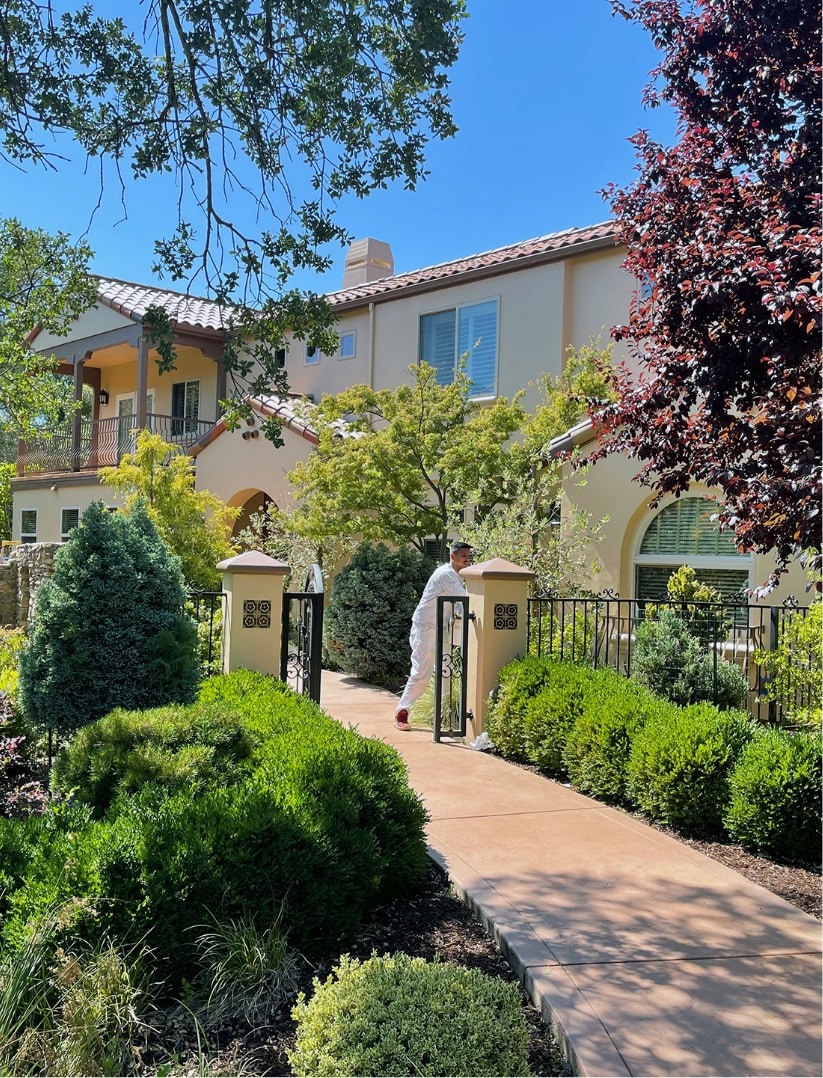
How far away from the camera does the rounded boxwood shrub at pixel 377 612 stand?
1183cm

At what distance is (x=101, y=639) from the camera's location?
6.11 metres

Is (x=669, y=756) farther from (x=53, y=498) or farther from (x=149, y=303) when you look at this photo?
(x=53, y=498)

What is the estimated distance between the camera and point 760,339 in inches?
180

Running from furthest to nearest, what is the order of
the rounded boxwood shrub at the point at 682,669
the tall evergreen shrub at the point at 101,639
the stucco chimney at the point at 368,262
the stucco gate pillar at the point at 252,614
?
1. the stucco chimney at the point at 368,262
2. the rounded boxwood shrub at the point at 682,669
3. the stucco gate pillar at the point at 252,614
4. the tall evergreen shrub at the point at 101,639

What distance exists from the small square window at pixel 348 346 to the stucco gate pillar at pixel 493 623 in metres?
11.2

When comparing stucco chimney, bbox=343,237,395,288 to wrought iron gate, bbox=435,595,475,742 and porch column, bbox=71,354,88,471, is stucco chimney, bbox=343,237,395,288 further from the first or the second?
wrought iron gate, bbox=435,595,475,742

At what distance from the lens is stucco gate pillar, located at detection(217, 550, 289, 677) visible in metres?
7.83

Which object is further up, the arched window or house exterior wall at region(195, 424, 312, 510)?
house exterior wall at region(195, 424, 312, 510)

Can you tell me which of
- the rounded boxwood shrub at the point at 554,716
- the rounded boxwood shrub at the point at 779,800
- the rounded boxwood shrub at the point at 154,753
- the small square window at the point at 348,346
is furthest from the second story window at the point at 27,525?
the rounded boxwood shrub at the point at 779,800

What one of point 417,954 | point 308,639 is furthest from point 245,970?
point 308,639

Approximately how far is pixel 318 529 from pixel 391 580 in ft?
5.11

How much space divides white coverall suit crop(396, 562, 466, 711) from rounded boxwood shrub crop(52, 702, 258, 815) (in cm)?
374

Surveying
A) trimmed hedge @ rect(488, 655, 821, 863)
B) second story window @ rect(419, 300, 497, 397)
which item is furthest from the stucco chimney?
trimmed hedge @ rect(488, 655, 821, 863)

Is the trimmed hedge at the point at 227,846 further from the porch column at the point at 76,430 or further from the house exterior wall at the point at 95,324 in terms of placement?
the porch column at the point at 76,430
